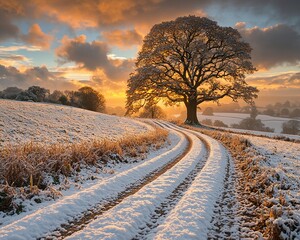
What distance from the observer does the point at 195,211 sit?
602 centimetres

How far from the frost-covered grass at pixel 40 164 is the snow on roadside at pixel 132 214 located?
1.98m

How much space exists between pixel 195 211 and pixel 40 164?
5135 millimetres

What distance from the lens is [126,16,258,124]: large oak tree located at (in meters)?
33.0

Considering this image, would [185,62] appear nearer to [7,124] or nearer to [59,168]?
[7,124]

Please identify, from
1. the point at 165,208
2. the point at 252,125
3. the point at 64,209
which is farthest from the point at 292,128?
A: the point at 64,209

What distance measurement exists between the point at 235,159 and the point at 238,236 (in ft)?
26.7

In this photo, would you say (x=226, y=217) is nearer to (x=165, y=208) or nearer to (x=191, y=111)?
(x=165, y=208)

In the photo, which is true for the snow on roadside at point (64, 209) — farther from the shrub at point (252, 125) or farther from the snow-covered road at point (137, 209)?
the shrub at point (252, 125)

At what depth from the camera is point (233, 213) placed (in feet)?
20.5

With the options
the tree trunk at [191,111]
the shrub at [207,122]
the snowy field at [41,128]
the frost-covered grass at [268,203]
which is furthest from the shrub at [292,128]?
the frost-covered grass at [268,203]

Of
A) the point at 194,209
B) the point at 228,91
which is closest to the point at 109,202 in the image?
the point at 194,209

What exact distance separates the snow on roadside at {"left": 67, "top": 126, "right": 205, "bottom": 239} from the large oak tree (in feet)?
87.6

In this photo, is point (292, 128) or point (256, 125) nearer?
point (292, 128)

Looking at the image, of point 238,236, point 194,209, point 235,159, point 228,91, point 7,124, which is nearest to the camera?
point 238,236
